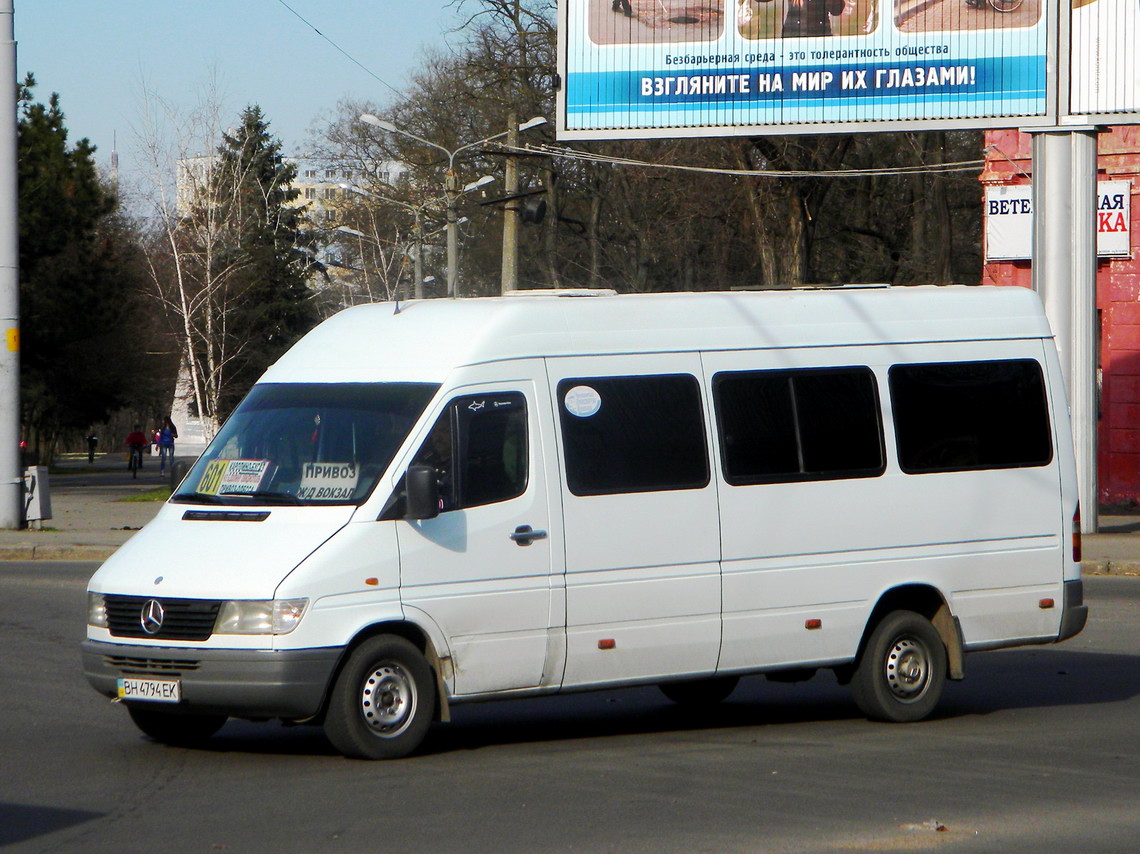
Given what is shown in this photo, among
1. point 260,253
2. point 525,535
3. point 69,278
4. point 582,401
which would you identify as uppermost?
point 260,253

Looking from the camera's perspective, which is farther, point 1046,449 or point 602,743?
point 1046,449

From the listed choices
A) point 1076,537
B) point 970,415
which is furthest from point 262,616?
point 1076,537

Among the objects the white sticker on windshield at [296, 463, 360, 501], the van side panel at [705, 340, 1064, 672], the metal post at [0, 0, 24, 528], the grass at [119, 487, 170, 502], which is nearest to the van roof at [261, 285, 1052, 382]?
the van side panel at [705, 340, 1064, 672]

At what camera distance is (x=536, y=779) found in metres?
7.69

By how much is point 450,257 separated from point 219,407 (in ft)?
37.4

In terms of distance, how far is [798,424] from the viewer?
9.24 m

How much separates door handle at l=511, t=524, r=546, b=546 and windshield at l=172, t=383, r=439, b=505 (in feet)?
2.39

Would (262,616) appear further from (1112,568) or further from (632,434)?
(1112,568)

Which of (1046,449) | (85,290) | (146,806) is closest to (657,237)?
(85,290)

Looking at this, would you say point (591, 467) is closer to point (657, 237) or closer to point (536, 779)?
point (536, 779)

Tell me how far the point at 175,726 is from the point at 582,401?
2.67 meters

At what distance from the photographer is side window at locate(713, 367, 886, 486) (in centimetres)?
904

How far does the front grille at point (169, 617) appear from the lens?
7.71 meters

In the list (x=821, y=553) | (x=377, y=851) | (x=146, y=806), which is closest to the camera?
(x=377, y=851)
